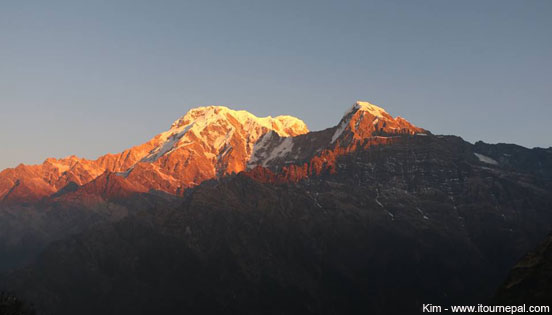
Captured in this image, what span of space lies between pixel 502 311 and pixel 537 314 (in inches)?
811

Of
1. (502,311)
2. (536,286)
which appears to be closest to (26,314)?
(502,311)

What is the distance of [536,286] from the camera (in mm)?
199250

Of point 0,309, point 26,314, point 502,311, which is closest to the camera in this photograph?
point 0,309

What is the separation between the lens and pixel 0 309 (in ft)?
513

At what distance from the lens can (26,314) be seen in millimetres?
167500

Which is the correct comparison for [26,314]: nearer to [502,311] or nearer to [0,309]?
[0,309]

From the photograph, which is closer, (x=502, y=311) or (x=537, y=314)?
(x=537, y=314)

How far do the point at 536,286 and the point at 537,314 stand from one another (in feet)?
85.9

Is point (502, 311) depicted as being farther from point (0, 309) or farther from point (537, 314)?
point (0, 309)

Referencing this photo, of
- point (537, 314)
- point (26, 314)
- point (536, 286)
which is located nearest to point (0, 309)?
point (26, 314)

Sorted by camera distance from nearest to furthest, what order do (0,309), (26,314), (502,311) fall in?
(0,309)
(26,314)
(502,311)

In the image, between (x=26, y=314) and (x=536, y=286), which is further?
(x=536, y=286)

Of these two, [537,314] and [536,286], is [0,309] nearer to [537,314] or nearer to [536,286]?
[537,314]

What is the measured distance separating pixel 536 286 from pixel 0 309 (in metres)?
162
